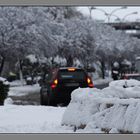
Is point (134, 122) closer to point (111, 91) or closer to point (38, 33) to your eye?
point (111, 91)

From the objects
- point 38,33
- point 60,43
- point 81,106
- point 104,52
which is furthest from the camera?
point 104,52

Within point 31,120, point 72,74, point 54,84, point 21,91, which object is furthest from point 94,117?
point 21,91

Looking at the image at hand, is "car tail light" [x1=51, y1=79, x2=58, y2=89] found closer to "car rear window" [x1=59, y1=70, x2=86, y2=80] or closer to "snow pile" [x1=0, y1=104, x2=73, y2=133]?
"car rear window" [x1=59, y1=70, x2=86, y2=80]

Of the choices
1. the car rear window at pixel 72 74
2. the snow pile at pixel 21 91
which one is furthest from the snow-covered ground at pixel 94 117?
the snow pile at pixel 21 91

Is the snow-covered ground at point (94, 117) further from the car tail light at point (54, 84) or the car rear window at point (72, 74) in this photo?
the car rear window at point (72, 74)

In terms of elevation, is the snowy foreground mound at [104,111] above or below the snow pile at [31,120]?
above

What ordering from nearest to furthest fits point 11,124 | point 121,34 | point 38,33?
point 11,124, point 38,33, point 121,34

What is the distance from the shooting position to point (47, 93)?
24891 millimetres

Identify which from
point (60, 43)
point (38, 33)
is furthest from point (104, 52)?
point (38, 33)

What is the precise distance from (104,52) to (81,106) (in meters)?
56.7

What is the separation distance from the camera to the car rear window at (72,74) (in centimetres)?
2467

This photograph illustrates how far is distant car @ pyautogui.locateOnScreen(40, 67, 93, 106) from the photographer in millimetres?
24062

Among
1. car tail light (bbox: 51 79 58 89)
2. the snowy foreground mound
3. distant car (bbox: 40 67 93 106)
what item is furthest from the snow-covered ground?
car tail light (bbox: 51 79 58 89)

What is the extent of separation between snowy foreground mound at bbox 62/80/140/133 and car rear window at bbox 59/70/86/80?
Result: 8889mm
